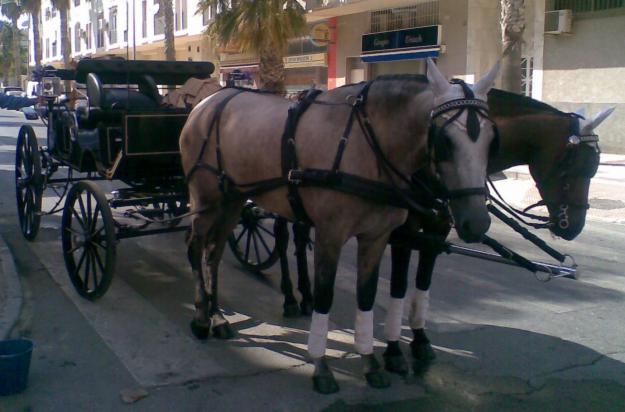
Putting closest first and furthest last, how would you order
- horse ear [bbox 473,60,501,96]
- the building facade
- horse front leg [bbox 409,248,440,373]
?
horse ear [bbox 473,60,501,96]
horse front leg [bbox 409,248,440,373]
the building facade

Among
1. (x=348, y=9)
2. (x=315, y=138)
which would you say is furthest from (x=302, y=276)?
(x=348, y=9)

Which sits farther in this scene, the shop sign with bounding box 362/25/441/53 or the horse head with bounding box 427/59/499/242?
the shop sign with bounding box 362/25/441/53

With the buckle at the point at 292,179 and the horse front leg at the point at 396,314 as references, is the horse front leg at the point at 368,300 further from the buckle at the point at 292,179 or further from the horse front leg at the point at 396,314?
the buckle at the point at 292,179

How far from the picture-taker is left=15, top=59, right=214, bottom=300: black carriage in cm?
632

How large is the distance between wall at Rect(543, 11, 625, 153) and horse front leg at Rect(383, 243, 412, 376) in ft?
48.9

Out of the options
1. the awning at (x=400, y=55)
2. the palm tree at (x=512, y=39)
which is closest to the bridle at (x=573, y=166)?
the palm tree at (x=512, y=39)

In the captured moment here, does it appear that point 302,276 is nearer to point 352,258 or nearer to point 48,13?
point 352,258

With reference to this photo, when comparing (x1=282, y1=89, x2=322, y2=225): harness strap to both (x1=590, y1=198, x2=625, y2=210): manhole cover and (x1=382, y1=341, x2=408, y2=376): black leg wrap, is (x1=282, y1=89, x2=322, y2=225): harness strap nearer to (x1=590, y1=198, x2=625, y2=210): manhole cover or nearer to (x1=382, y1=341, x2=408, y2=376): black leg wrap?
(x1=382, y1=341, x2=408, y2=376): black leg wrap

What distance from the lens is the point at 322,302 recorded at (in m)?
4.32

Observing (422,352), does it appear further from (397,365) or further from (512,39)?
(512,39)

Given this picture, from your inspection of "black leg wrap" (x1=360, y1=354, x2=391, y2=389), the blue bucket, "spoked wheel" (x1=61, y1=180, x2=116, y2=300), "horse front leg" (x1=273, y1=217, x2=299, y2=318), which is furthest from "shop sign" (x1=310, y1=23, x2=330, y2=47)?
the blue bucket

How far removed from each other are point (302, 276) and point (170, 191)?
1.98 meters

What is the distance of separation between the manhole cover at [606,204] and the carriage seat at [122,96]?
26.2 ft

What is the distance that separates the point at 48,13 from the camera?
65812 millimetres
